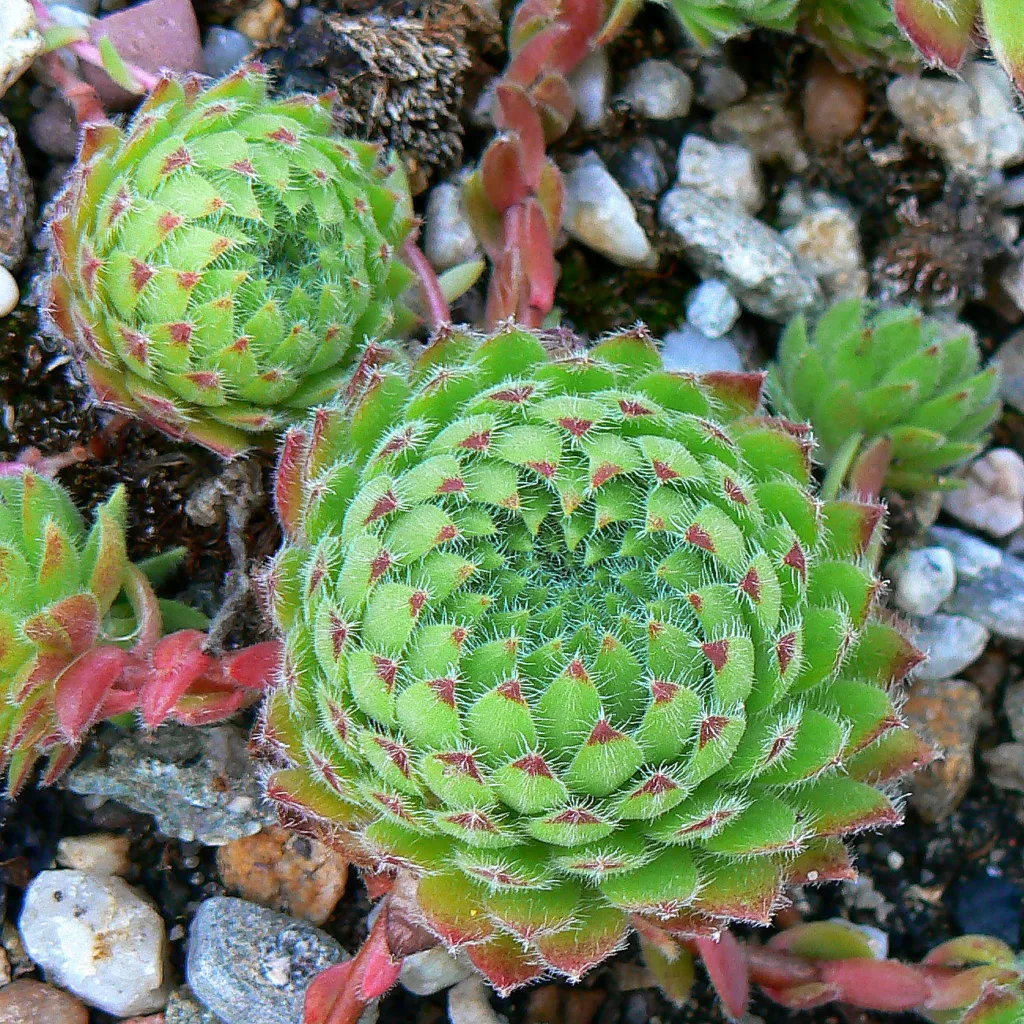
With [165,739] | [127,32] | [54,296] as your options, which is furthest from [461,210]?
[165,739]

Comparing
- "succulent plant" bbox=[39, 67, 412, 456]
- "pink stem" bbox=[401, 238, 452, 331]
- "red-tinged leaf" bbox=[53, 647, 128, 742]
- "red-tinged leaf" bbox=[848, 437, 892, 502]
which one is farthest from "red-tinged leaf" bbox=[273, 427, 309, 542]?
"red-tinged leaf" bbox=[848, 437, 892, 502]

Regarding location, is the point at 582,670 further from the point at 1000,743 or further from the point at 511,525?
the point at 1000,743

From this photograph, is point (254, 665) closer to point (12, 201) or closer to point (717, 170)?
point (12, 201)

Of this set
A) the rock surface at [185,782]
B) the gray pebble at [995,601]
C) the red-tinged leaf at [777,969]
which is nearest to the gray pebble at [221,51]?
the rock surface at [185,782]

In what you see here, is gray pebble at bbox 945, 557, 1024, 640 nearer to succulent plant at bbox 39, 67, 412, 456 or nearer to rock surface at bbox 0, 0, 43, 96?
succulent plant at bbox 39, 67, 412, 456

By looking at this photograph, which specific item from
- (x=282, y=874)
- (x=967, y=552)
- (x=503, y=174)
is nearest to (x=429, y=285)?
(x=503, y=174)

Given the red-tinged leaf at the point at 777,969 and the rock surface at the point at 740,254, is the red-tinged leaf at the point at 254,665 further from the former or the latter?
the rock surface at the point at 740,254
